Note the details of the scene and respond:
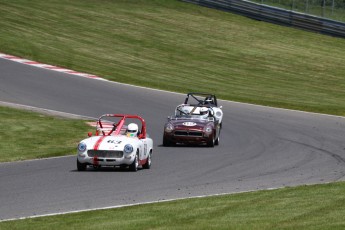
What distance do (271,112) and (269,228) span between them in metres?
21.1

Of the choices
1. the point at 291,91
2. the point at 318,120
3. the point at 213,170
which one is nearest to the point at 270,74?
the point at 291,91

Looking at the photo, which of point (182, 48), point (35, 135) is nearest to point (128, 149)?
point (35, 135)

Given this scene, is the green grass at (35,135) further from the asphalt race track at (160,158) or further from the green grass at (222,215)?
the green grass at (222,215)

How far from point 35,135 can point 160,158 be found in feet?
13.6

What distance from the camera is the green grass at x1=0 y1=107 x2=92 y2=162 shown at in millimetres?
21531

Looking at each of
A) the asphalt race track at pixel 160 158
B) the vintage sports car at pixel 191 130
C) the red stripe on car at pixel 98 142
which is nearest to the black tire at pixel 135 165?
the asphalt race track at pixel 160 158

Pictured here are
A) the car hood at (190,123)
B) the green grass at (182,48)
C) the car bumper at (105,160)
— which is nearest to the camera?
the car bumper at (105,160)

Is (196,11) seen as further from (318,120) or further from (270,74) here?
(318,120)

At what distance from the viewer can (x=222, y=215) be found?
40.5 ft

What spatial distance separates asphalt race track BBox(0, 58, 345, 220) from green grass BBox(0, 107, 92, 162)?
43.8 inches

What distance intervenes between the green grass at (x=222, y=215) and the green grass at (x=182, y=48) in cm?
2011

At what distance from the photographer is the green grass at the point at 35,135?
21531mm

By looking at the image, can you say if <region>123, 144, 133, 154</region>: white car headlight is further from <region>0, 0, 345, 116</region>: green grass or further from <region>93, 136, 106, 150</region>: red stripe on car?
<region>0, 0, 345, 116</region>: green grass

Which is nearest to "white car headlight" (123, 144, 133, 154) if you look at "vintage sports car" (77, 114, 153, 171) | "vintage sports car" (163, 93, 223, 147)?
"vintage sports car" (77, 114, 153, 171)
